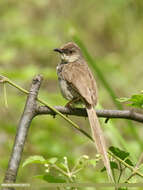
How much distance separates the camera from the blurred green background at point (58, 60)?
4.45m

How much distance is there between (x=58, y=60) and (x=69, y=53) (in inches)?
113

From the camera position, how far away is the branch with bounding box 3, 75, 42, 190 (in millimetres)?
1777

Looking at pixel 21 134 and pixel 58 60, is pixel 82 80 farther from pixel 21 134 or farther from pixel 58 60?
pixel 58 60

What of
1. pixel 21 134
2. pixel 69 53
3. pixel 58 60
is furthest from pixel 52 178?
pixel 58 60

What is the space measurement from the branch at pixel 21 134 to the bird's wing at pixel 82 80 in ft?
3.15

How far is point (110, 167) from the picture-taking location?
2148 millimetres

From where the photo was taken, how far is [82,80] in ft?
11.6

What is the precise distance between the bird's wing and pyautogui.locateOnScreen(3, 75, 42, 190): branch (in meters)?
0.96

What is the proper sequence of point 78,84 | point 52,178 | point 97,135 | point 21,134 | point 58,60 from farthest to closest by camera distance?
point 58,60 < point 78,84 < point 97,135 < point 52,178 < point 21,134

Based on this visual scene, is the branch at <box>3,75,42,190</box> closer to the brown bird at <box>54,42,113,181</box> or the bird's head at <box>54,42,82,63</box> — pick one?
the brown bird at <box>54,42,113,181</box>

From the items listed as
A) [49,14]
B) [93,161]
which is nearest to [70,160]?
[93,161]

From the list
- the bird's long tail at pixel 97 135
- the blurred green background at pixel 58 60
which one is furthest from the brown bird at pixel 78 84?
the blurred green background at pixel 58 60

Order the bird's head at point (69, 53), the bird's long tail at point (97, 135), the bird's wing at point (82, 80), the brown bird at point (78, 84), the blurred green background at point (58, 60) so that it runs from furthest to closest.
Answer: the blurred green background at point (58, 60)
the bird's head at point (69, 53)
the bird's wing at point (82, 80)
the brown bird at point (78, 84)
the bird's long tail at point (97, 135)

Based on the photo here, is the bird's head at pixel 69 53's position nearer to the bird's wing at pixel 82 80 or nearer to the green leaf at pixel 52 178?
the bird's wing at pixel 82 80
